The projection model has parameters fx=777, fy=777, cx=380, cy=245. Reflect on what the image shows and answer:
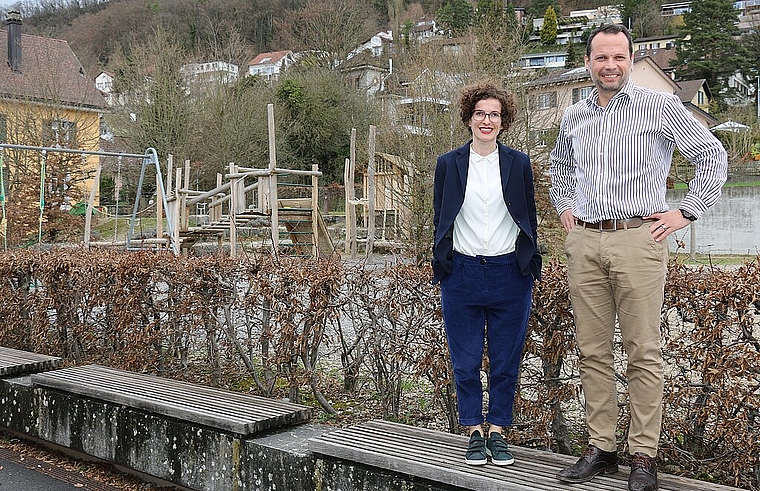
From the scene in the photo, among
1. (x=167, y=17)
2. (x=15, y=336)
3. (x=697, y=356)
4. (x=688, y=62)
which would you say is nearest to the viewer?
(x=697, y=356)

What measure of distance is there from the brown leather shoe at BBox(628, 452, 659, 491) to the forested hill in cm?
4999

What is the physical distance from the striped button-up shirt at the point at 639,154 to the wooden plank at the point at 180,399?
211cm

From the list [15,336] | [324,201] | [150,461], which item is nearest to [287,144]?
[324,201]

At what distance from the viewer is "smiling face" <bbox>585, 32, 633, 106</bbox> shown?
130 inches

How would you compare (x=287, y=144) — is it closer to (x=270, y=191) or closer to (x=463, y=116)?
(x=270, y=191)

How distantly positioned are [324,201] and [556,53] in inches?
2366

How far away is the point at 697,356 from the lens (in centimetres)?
361

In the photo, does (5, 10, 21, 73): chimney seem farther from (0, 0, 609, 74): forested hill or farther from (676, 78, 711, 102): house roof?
(676, 78, 711, 102): house roof

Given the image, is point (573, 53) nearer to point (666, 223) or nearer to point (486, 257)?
point (486, 257)

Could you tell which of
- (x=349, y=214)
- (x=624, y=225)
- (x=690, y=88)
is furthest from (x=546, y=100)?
(x=690, y=88)

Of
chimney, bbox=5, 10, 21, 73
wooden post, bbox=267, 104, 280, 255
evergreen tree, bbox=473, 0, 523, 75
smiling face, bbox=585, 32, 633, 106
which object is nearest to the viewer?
smiling face, bbox=585, 32, 633, 106

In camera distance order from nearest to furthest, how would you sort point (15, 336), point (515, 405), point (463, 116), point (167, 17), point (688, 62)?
point (463, 116) < point (515, 405) < point (15, 336) < point (167, 17) < point (688, 62)

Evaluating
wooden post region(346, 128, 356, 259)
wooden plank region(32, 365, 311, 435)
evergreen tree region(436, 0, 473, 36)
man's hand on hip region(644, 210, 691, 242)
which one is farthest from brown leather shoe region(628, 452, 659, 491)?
evergreen tree region(436, 0, 473, 36)

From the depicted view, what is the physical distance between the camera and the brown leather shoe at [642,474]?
310cm
